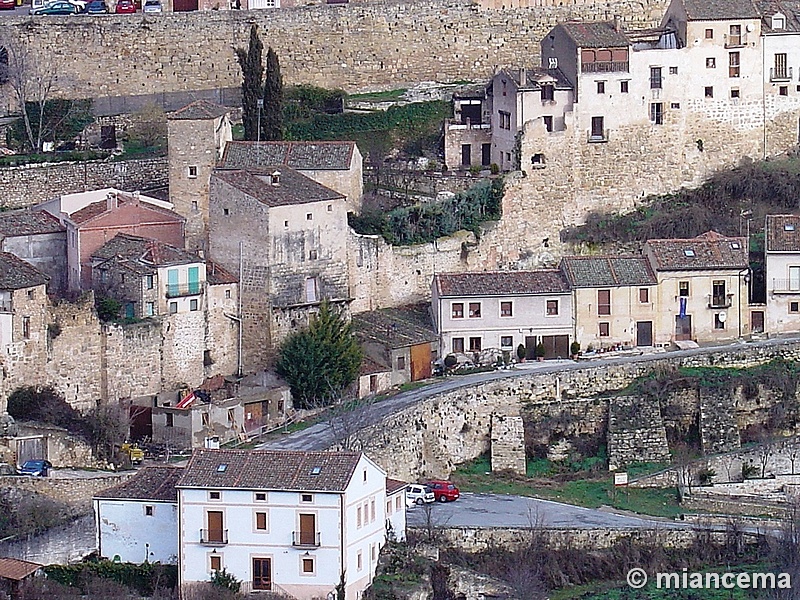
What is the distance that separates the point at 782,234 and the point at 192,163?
13.5m

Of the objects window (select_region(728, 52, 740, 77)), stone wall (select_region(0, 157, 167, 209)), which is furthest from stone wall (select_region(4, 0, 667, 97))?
window (select_region(728, 52, 740, 77))

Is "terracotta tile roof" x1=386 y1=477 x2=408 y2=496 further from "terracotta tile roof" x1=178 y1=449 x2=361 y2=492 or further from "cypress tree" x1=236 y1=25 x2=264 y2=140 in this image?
"cypress tree" x1=236 y1=25 x2=264 y2=140

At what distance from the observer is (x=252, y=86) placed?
82312 millimetres

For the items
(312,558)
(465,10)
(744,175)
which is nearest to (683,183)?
(744,175)

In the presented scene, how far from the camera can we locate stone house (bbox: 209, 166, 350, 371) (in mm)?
76125

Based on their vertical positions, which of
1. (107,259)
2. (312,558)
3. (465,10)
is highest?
(465,10)

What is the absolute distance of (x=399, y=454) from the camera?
242ft

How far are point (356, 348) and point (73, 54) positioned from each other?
1459 centimetres

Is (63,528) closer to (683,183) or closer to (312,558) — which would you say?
(312,558)

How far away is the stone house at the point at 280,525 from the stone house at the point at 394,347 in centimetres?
956

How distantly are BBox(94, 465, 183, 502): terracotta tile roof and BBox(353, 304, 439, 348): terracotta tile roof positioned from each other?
1023cm

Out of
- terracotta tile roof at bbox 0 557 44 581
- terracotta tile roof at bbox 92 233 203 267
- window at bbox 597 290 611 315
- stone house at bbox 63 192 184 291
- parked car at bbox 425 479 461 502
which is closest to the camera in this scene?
terracotta tile roof at bbox 0 557 44 581

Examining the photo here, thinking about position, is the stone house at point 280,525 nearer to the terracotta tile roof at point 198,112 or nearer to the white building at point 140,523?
the white building at point 140,523

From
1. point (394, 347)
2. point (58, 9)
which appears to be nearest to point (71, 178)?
point (58, 9)
